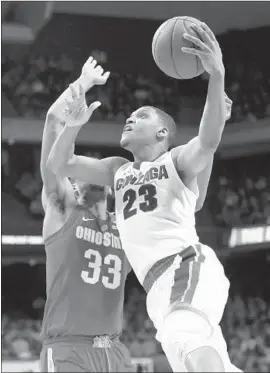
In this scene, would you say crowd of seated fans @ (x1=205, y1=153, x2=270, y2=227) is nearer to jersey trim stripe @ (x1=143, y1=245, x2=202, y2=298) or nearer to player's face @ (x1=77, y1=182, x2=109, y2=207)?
player's face @ (x1=77, y1=182, x2=109, y2=207)

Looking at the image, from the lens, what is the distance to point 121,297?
4270 mm

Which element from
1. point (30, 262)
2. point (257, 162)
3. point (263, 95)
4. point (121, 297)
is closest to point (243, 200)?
point (257, 162)

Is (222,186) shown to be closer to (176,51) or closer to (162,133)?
(162,133)

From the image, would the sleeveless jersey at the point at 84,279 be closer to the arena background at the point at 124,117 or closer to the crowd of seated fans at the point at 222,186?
the arena background at the point at 124,117

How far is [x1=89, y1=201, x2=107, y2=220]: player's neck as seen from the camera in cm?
443

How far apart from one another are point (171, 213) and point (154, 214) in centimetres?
9

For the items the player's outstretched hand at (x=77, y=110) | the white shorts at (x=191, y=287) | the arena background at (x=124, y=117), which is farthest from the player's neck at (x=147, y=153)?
the arena background at (x=124, y=117)

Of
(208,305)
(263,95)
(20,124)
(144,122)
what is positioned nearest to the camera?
(208,305)

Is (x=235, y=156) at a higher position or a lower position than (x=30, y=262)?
higher

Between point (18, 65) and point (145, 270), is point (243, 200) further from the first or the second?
point (145, 270)

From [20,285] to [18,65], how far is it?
13.5ft

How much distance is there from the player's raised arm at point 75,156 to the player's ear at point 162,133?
262 mm

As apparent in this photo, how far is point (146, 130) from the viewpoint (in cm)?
416

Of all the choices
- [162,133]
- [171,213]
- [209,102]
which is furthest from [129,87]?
[209,102]
